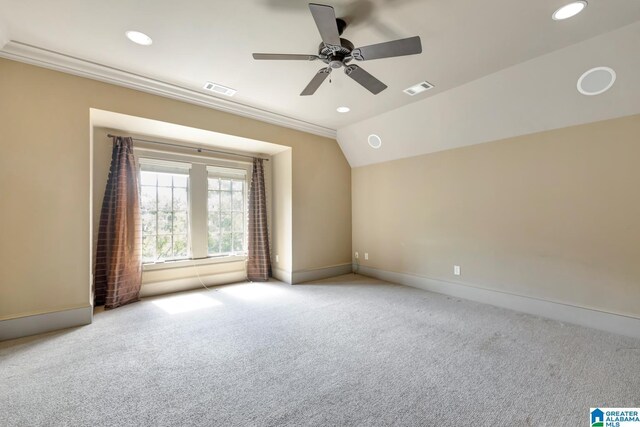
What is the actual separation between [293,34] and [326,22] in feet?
2.32

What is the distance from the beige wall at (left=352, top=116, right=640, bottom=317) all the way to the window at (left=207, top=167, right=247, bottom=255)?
2.79 meters

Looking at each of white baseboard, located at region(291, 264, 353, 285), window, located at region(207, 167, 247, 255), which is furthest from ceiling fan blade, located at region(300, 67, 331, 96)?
white baseboard, located at region(291, 264, 353, 285)

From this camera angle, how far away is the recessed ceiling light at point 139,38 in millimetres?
2348

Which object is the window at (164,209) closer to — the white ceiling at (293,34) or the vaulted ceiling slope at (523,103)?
the white ceiling at (293,34)

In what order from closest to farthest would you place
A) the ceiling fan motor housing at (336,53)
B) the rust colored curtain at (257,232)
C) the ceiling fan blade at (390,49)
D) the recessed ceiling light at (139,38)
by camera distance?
the ceiling fan blade at (390,49), the ceiling fan motor housing at (336,53), the recessed ceiling light at (139,38), the rust colored curtain at (257,232)

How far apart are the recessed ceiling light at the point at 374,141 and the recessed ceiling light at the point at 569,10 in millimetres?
2688

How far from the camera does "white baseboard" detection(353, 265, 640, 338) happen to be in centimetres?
269

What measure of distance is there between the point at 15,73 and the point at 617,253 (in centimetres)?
635

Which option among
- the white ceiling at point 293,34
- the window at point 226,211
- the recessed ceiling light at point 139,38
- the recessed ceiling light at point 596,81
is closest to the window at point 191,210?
the window at point 226,211

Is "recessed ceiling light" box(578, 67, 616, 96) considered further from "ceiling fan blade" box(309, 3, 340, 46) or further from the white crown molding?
the white crown molding

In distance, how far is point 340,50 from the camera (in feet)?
7.06

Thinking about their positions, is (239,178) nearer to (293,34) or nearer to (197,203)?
(197,203)

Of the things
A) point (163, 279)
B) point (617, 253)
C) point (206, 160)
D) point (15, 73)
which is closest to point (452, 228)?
point (617, 253)

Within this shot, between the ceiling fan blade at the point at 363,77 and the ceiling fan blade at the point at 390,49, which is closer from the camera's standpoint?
the ceiling fan blade at the point at 390,49
